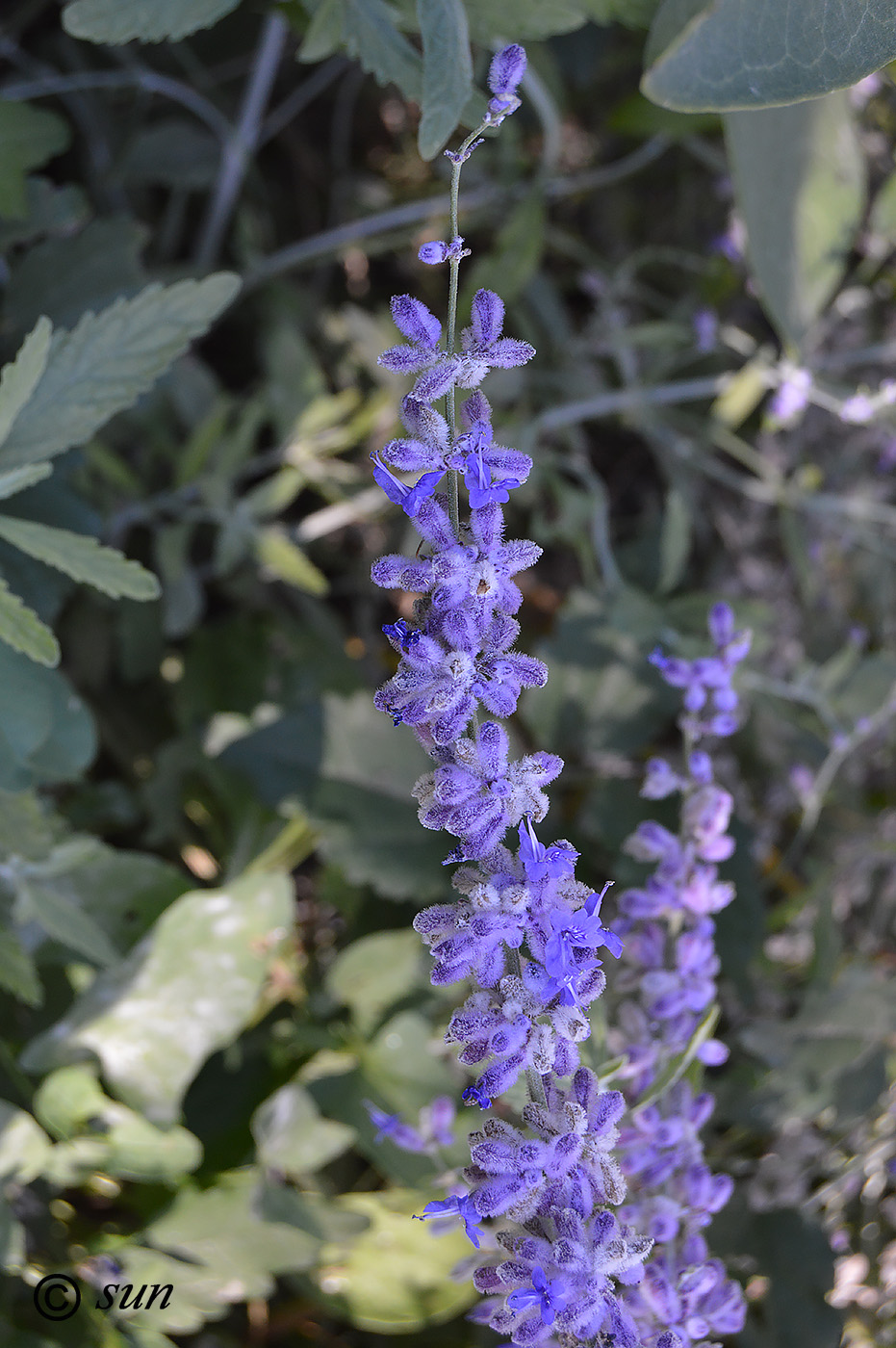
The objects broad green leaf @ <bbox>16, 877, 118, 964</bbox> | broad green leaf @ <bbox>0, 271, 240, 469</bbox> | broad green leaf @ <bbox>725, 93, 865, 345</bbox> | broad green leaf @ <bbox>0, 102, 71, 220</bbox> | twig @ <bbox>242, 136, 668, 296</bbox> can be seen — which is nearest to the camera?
broad green leaf @ <bbox>0, 271, 240, 469</bbox>

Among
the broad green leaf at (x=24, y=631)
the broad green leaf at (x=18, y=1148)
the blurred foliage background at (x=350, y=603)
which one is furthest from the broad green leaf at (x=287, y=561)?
the broad green leaf at (x=18, y=1148)

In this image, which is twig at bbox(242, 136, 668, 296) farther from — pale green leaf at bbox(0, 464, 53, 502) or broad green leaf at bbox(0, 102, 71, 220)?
pale green leaf at bbox(0, 464, 53, 502)

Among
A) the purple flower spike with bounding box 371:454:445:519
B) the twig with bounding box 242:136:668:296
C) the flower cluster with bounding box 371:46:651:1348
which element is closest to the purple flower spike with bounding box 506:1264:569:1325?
the flower cluster with bounding box 371:46:651:1348

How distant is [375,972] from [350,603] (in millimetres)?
688

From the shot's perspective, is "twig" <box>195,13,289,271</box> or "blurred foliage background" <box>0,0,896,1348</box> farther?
"twig" <box>195,13,289,271</box>

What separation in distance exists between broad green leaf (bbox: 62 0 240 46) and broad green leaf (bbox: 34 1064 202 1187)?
99 centimetres

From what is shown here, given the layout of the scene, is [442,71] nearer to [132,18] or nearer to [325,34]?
[325,34]

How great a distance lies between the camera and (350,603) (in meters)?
1.81

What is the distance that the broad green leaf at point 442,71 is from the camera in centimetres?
76

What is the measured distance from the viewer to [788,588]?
5.97ft


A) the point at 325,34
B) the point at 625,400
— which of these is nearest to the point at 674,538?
the point at 625,400

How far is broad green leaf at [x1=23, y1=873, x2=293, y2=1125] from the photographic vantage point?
1122 millimetres

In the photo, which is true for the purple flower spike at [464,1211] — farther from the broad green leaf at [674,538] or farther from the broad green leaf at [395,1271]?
the broad green leaf at [674,538]

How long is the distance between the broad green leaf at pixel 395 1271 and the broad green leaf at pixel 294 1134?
13 centimetres
